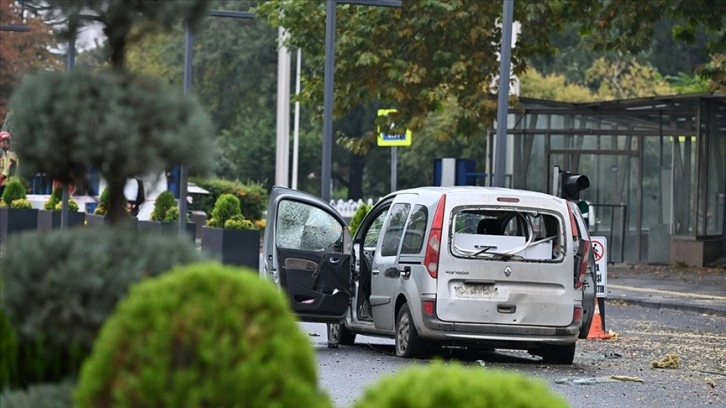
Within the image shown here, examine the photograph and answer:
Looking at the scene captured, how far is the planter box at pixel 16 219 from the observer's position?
3416 centimetres

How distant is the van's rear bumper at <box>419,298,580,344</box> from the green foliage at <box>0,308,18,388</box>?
962 cm

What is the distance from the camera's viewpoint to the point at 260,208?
172 ft

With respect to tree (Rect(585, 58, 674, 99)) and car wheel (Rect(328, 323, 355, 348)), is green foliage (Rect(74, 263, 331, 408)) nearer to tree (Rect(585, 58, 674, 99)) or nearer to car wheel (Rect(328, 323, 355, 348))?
car wheel (Rect(328, 323, 355, 348))

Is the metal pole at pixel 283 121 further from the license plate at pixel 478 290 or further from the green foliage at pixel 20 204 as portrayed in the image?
the license plate at pixel 478 290

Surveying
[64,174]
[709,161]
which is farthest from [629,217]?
[64,174]

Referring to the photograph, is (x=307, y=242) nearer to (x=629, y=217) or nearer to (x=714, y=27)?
(x=714, y=27)

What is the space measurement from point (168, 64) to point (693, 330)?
53040 millimetres

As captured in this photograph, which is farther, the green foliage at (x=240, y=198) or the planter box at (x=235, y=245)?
the green foliage at (x=240, y=198)

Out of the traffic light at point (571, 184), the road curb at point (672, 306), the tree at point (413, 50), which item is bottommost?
the road curb at point (672, 306)

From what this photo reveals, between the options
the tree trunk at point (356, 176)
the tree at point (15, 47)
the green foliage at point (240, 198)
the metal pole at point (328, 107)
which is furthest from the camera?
the tree trunk at point (356, 176)

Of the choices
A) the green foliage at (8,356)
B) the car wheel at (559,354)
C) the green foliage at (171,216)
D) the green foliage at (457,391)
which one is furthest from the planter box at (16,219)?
the green foliage at (457,391)

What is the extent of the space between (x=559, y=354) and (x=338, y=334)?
104 inches

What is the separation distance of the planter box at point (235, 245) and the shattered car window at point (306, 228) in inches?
526

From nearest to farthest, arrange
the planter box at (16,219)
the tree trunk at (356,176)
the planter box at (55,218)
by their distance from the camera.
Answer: the planter box at (16,219), the planter box at (55,218), the tree trunk at (356,176)
